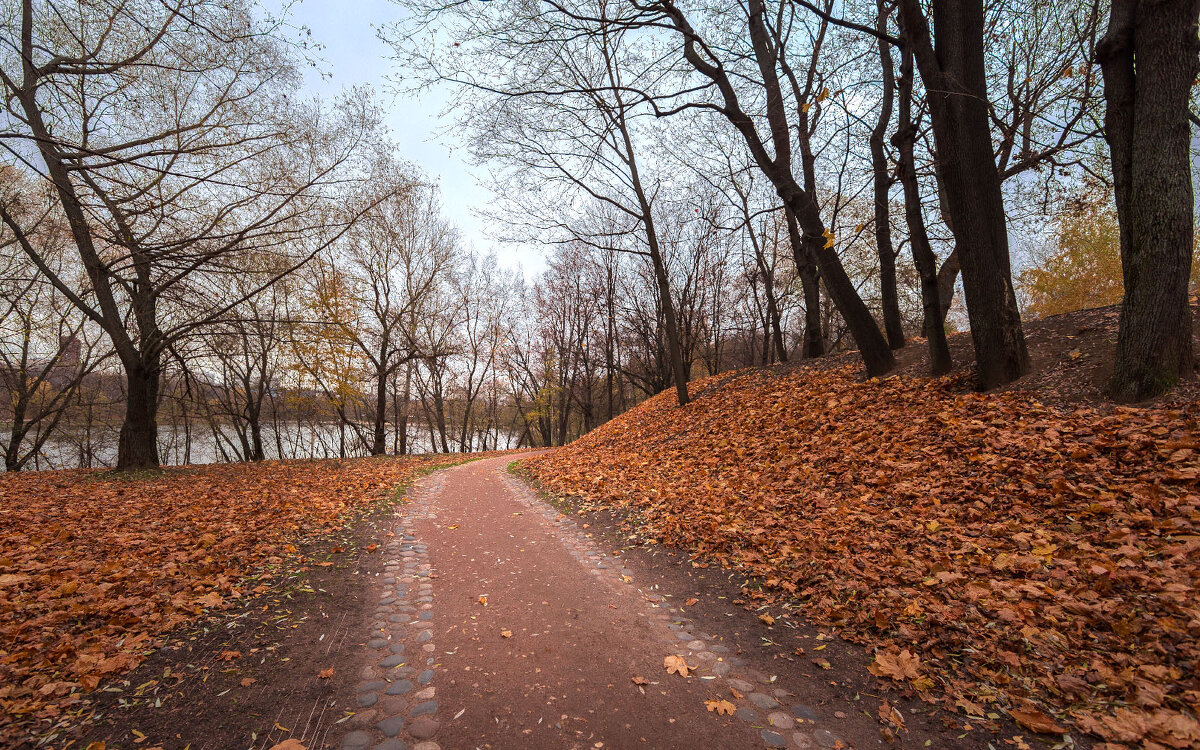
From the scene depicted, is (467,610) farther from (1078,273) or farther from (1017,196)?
(1078,273)

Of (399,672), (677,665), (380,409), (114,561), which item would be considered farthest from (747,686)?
(380,409)

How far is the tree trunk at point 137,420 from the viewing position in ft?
34.8

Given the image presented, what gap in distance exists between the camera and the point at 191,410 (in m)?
20.8

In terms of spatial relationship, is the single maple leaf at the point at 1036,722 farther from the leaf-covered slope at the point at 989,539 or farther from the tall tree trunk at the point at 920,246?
the tall tree trunk at the point at 920,246

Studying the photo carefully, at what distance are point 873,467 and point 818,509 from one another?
105 centimetres

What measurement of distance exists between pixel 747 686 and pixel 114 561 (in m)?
5.69

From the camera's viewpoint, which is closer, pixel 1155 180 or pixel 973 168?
pixel 1155 180

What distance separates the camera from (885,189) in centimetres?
973

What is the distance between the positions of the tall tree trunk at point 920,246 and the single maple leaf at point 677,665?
6.67 meters

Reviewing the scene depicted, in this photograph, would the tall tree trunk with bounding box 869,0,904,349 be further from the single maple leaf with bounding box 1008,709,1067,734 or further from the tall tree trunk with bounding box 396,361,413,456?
the tall tree trunk with bounding box 396,361,413,456

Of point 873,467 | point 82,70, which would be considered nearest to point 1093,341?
point 873,467

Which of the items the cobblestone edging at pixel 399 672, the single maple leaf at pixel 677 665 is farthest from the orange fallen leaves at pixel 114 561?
the single maple leaf at pixel 677 665

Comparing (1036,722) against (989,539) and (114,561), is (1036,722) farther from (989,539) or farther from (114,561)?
(114,561)

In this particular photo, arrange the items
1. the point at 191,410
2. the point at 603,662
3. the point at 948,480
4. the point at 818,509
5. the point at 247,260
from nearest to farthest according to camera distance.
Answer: the point at 603,662 < the point at 948,480 < the point at 818,509 < the point at 247,260 < the point at 191,410
